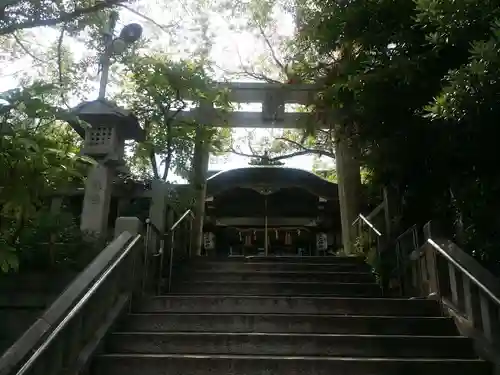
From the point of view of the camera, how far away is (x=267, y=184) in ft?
40.5

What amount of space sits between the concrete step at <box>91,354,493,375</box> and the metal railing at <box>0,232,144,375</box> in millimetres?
330

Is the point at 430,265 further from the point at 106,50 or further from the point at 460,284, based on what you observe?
the point at 106,50

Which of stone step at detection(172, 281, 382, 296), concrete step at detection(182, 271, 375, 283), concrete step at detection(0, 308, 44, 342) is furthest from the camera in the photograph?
concrete step at detection(182, 271, 375, 283)

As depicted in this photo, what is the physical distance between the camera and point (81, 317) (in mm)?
4141

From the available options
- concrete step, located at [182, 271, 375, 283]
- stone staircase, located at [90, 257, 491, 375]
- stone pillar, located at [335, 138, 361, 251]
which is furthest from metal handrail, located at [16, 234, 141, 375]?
stone pillar, located at [335, 138, 361, 251]

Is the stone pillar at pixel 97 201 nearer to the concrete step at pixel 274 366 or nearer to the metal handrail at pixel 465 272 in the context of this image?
the concrete step at pixel 274 366

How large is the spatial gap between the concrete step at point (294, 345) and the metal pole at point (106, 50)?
3626 millimetres

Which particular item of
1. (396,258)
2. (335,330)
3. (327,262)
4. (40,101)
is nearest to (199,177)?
(327,262)

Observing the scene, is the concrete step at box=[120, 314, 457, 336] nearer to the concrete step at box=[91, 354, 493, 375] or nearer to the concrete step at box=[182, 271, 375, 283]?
the concrete step at box=[91, 354, 493, 375]

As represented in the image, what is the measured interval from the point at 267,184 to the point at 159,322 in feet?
25.0

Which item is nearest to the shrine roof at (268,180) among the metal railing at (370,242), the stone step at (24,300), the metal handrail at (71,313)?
the metal railing at (370,242)

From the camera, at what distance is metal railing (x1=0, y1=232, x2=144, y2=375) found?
3.16 metres

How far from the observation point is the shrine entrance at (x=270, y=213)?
12328 millimetres

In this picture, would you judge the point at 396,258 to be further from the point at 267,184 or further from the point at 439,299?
the point at 267,184
